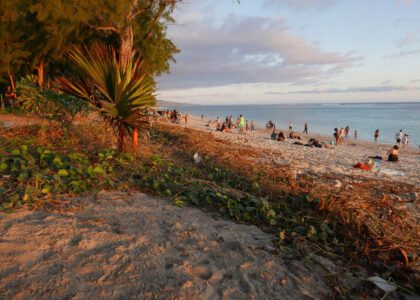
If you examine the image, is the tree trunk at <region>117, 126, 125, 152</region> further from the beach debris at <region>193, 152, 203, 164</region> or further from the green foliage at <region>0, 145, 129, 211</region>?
the beach debris at <region>193, 152, 203, 164</region>

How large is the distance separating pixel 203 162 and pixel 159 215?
2951 millimetres

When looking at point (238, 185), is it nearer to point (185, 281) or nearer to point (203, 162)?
point (203, 162)

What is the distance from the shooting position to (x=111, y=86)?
15.4ft

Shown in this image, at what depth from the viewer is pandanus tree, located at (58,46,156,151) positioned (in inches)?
177

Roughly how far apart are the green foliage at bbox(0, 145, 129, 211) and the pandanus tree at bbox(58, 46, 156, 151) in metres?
0.79

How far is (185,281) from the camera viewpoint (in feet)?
7.25

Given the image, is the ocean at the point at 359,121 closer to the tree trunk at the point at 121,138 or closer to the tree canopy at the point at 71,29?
the tree canopy at the point at 71,29

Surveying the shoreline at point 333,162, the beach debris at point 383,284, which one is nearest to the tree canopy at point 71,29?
the shoreline at point 333,162

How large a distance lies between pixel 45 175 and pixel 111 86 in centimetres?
176

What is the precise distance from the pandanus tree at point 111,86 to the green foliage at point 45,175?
79 cm

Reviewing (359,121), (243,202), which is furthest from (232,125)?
(359,121)

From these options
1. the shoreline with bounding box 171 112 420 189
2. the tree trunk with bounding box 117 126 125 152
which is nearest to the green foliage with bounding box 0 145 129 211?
the tree trunk with bounding box 117 126 125 152

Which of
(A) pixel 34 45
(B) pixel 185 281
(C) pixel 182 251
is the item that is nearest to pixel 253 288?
(B) pixel 185 281

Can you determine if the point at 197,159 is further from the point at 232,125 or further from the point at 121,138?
the point at 232,125
